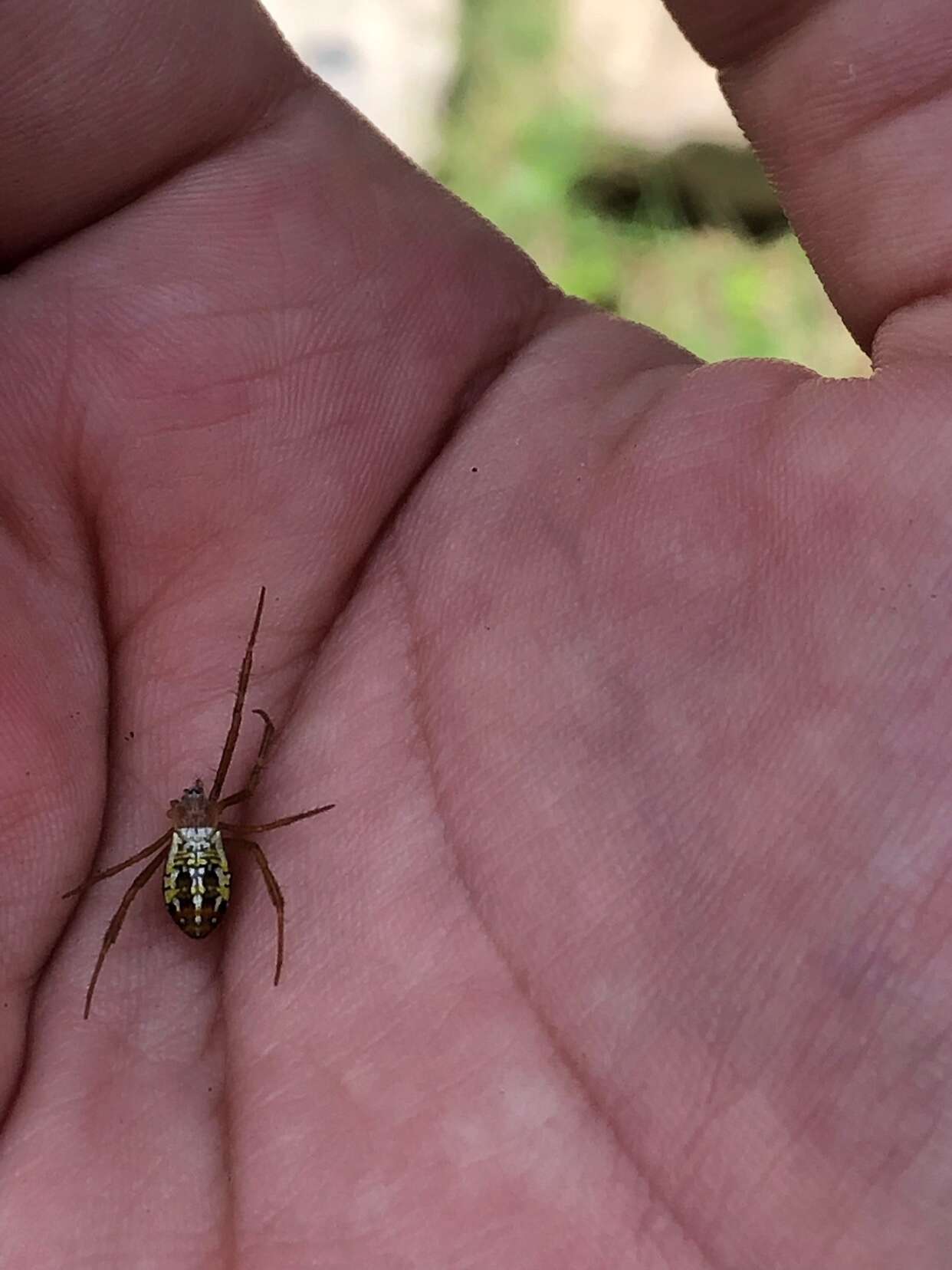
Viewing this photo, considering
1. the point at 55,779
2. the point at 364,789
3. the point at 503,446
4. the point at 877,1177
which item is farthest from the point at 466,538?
the point at 877,1177

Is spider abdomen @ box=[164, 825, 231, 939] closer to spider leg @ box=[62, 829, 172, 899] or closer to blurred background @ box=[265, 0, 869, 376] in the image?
spider leg @ box=[62, 829, 172, 899]

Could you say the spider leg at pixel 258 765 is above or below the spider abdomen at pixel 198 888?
above

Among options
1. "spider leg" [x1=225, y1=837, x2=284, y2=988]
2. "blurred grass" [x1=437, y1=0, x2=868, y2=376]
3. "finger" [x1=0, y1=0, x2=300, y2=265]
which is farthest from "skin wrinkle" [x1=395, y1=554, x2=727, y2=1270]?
"blurred grass" [x1=437, y1=0, x2=868, y2=376]

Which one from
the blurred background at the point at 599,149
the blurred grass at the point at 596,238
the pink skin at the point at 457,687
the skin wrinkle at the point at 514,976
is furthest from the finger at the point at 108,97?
the blurred background at the point at 599,149

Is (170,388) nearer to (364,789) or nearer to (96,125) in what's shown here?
(96,125)

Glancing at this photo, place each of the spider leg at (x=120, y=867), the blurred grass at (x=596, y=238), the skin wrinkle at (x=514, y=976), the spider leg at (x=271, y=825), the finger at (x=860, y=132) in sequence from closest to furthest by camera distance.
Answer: the skin wrinkle at (x=514, y=976) → the finger at (x=860, y=132) → the spider leg at (x=120, y=867) → the spider leg at (x=271, y=825) → the blurred grass at (x=596, y=238)

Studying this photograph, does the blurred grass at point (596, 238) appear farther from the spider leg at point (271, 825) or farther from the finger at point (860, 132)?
the spider leg at point (271, 825)
